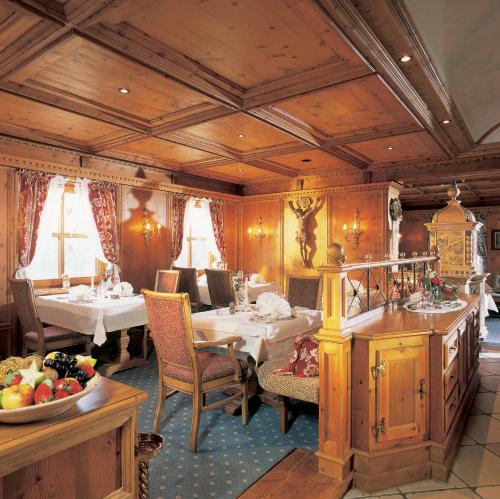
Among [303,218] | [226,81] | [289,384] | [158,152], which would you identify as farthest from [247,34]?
[303,218]

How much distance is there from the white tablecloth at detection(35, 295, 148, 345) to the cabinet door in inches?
108

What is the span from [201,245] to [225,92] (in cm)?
448

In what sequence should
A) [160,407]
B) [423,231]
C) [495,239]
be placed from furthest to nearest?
[423,231]
[495,239]
[160,407]

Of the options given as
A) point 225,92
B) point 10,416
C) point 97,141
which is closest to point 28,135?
point 97,141

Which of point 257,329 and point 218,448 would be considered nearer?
point 218,448

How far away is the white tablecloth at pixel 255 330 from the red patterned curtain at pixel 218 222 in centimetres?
441

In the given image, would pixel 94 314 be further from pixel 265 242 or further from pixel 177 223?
pixel 265 242

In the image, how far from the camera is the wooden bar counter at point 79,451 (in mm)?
1073

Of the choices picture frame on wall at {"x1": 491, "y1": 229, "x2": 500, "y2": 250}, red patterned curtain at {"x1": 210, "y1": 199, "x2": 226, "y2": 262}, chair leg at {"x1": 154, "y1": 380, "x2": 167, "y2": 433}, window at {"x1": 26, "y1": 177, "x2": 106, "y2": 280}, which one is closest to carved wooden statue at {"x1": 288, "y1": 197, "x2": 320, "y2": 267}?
red patterned curtain at {"x1": 210, "y1": 199, "x2": 226, "y2": 262}

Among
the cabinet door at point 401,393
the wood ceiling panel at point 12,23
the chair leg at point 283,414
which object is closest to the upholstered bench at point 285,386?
the chair leg at point 283,414

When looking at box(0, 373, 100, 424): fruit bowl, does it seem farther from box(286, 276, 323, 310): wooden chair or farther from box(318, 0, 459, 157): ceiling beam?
box(286, 276, 323, 310): wooden chair

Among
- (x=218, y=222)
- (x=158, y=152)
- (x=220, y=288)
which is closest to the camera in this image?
(x=220, y=288)

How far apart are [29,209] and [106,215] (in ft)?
3.57

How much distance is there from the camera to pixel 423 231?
38.0 ft
